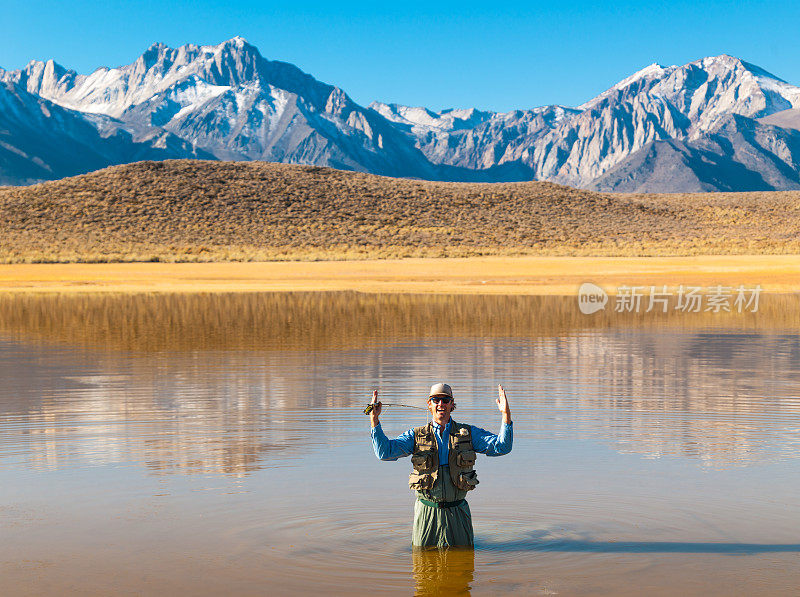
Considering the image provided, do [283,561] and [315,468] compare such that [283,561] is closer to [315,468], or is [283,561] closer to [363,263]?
[315,468]

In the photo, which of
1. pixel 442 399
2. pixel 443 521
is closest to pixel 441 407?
pixel 442 399

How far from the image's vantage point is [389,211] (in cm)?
9181

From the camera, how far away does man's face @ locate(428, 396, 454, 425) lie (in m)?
7.28

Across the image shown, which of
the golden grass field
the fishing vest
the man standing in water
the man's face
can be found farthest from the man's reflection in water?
the golden grass field

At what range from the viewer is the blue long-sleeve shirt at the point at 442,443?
723cm

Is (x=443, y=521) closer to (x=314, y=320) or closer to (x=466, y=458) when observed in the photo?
(x=466, y=458)

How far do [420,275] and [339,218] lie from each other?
39.2 m

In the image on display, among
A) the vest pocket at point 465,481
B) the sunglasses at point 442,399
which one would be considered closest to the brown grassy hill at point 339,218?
the vest pocket at point 465,481

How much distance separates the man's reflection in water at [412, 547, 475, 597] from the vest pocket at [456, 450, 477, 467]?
80cm

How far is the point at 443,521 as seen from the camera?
7.72 metres

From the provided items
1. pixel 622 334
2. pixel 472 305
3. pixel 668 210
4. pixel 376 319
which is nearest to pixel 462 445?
pixel 622 334

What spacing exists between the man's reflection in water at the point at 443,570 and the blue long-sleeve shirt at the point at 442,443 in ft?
2.57

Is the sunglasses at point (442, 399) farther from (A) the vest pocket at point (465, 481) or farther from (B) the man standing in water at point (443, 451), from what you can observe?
(A) the vest pocket at point (465, 481)

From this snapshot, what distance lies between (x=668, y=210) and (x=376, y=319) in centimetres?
7622
